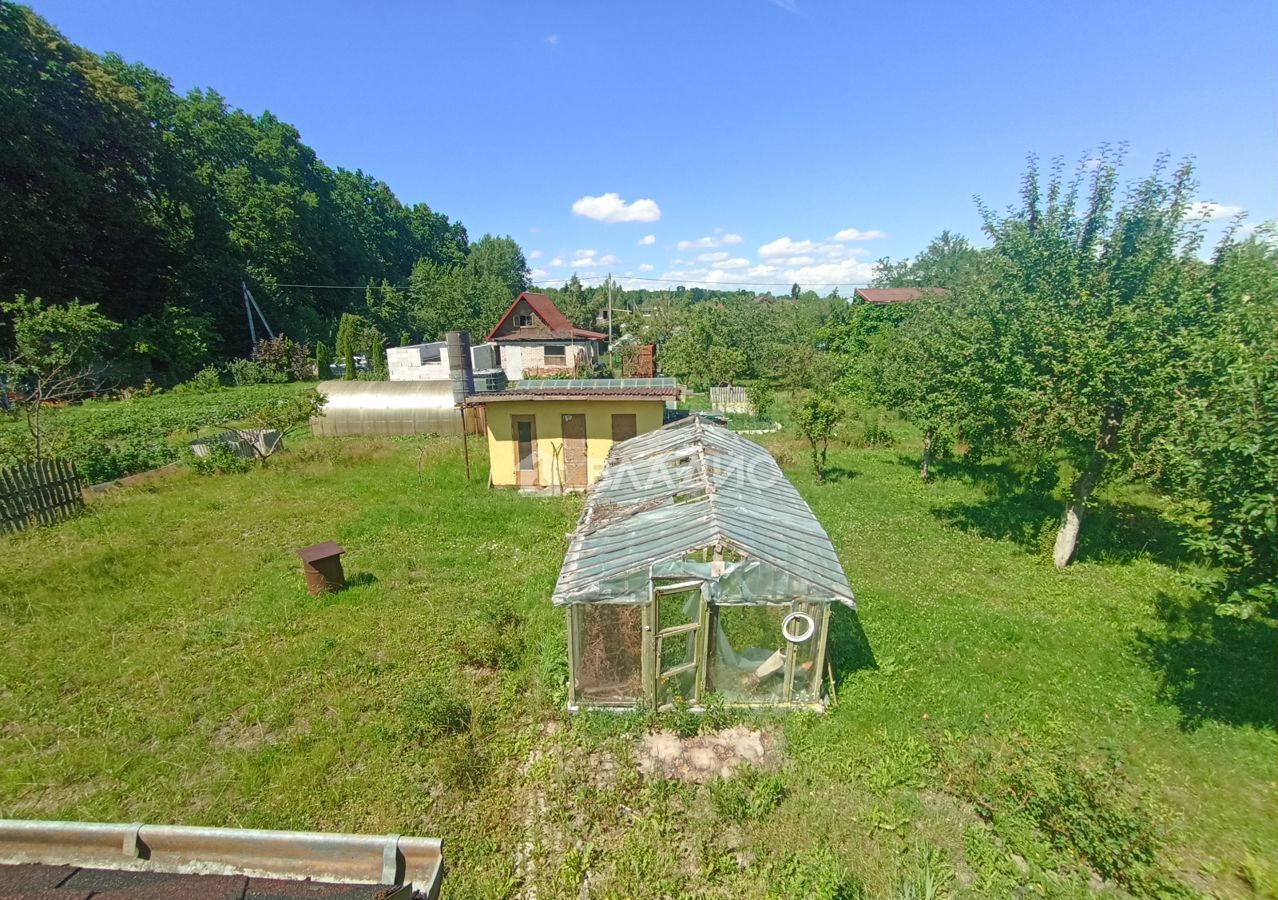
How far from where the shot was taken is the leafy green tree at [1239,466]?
17.8 feet

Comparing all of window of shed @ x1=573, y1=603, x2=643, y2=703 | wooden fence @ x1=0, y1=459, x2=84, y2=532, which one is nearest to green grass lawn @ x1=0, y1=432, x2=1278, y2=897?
window of shed @ x1=573, y1=603, x2=643, y2=703

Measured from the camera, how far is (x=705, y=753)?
6453mm

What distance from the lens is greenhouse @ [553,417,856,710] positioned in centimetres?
667

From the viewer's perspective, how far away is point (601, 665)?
7109mm

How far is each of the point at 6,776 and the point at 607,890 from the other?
695 cm

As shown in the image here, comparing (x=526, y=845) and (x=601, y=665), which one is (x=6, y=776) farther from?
(x=601, y=665)

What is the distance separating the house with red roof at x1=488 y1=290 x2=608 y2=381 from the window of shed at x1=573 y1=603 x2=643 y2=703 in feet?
104

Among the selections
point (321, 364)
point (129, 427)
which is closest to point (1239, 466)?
point (129, 427)

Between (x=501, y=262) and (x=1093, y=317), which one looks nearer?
(x=1093, y=317)

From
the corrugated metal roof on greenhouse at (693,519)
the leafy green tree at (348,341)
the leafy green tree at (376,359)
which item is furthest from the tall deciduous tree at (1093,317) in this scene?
the leafy green tree at (376,359)

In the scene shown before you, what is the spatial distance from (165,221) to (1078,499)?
2176 inches

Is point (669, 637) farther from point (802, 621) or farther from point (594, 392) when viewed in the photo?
point (594, 392)

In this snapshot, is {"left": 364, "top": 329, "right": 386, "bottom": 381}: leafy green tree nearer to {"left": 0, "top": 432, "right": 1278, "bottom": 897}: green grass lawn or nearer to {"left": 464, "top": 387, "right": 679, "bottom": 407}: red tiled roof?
{"left": 464, "top": 387, "right": 679, "bottom": 407}: red tiled roof

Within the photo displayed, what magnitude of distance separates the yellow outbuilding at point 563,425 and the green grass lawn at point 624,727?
14.1 ft
